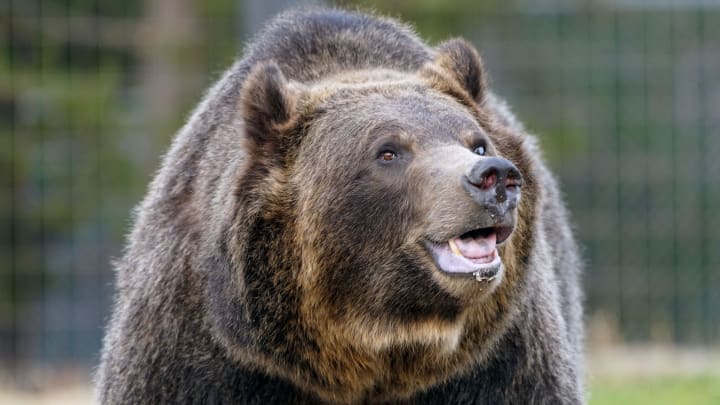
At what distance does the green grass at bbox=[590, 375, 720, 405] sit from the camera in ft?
27.6

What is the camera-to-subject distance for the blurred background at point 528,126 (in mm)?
12766

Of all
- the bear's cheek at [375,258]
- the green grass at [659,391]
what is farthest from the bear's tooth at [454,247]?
the green grass at [659,391]

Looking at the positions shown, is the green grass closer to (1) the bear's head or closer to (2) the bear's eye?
(1) the bear's head

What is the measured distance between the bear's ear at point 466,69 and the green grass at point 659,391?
121 inches

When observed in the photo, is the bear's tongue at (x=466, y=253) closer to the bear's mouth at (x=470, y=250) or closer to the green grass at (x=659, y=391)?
the bear's mouth at (x=470, y=250)

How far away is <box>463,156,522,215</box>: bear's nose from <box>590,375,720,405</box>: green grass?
364 centimetres

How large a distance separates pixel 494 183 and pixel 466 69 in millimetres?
1119

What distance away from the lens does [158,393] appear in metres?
5.50

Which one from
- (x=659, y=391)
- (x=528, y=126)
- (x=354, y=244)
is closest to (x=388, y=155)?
(x=354, y=244)

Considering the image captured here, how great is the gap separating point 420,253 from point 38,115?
8816mm

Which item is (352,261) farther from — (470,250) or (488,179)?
(488,179)

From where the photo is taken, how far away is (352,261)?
5094 mm

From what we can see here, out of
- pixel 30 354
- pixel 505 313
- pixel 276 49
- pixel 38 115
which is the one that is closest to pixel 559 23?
pixel 38 115

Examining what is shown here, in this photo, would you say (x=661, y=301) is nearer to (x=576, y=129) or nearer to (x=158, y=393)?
(x=576, y=129)
